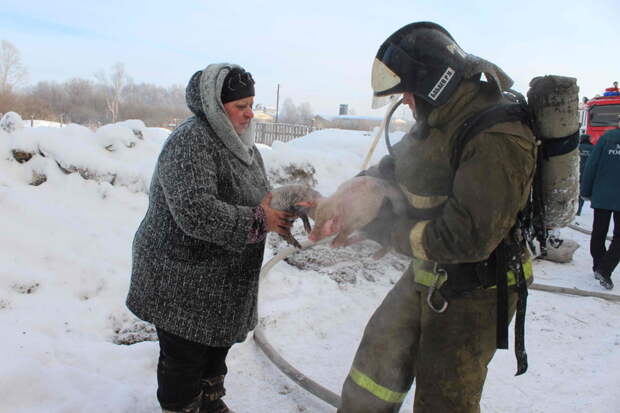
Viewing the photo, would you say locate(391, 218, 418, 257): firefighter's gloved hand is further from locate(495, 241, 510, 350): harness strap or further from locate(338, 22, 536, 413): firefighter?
locate(495, 241, 510, 350): harness strap

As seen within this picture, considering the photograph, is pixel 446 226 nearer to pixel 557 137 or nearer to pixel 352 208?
pixel 352 208

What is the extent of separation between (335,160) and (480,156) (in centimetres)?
719

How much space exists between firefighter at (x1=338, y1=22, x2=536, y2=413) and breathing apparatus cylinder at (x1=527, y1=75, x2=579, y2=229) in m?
0.14

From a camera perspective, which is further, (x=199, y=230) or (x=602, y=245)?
(x=602, y=245)

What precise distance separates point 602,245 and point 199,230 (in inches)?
228

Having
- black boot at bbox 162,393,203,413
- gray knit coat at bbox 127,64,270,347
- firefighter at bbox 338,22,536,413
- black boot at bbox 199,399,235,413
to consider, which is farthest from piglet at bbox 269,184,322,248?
black boot at bbox 199,399,235,413

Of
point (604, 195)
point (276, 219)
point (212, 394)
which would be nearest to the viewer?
point (276, 219)

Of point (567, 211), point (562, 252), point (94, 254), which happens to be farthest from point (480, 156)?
point (562, 252)

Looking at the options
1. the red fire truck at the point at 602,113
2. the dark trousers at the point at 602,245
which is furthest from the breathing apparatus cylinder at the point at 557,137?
the red fire truck at the point at 602,113

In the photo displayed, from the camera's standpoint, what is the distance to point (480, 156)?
1.56 metres

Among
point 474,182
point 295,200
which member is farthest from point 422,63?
point 295,200

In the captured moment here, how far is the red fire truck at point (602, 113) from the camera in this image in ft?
40.2

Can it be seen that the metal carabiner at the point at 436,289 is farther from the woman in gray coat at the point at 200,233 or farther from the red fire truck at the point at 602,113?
the red fire truck at the point at 602,113

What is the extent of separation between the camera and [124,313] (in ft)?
12.0
